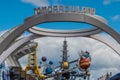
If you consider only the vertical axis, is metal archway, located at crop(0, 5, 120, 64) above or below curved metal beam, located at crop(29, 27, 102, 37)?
below

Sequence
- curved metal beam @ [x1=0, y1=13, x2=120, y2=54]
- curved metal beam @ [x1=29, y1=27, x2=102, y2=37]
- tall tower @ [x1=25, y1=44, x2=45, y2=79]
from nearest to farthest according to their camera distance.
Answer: curved metal beam @ [x1=0, y1=13, x2=120, y2=54] → curved metal beam @ [x1=29, y1=27, x2=102, y2=37] → tall tower @ [x1=25, y1=44, x2=45, y2=79]

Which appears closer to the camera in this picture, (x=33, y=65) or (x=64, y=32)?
(x=64, y=32)

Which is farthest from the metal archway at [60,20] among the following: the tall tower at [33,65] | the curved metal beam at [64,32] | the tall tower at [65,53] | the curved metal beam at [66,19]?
the tall tower at [65,53]

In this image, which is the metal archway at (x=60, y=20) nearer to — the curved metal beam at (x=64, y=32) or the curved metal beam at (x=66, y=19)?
the curved metal beam at (x=66, y=19)

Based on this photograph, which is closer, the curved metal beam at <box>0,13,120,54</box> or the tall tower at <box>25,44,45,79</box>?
the curved metal beam at <box>0,13,120,54</box>

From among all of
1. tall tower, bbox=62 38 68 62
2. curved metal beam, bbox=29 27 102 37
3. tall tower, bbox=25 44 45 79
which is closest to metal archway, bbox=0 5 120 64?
curved metal beam, bbox=29 27 102 37

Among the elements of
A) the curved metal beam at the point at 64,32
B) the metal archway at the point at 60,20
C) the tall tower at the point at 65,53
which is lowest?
the metal archway at the point at 60,20

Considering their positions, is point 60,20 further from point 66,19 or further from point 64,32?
point 64,32

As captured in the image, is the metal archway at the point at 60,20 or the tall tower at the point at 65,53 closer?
the metal archway at the point at 60,20

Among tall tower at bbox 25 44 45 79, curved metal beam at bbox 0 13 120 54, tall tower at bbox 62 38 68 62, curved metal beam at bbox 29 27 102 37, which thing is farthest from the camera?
tall tower at bbox 62 38 68 62

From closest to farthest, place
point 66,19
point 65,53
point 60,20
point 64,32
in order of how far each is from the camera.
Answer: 1. point 66,19
2. point 60,20
3. point 64,32
4. point 65,53

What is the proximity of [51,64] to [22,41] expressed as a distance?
73.2 ft

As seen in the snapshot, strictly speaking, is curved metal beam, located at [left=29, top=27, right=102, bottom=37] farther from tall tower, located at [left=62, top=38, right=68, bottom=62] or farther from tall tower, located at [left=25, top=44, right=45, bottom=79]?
tall tower, located at [left=62, top=38, right=68, bottom=62]

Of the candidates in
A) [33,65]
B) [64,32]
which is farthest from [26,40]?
[33,65]
